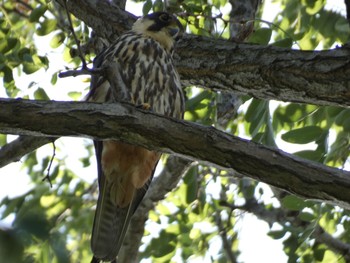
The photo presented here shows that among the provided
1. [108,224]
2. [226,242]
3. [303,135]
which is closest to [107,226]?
[108,224]

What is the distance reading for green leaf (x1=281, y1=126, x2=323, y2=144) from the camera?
287 cm

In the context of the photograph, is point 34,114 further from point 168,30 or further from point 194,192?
point 194,192

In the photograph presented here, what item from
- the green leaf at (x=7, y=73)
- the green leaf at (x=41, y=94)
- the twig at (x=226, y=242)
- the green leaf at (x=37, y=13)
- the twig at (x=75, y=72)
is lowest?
the twig at (x=226, y=242)

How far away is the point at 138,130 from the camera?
2098 mm

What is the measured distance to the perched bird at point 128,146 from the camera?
3.04 m

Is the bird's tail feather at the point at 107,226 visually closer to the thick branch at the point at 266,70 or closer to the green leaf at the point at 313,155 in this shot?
the thick branch at the point at 266,70

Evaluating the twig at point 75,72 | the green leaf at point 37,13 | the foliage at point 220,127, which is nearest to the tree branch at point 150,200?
the foliage at point 220,127

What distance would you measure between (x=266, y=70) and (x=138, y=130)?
0.66 metres

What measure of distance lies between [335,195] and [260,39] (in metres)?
1.35

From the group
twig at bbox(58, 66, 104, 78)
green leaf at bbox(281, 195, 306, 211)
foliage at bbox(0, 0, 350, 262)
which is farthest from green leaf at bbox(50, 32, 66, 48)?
green leaf at bbox(281, 195, 306, 211)

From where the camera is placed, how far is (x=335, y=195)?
192cm

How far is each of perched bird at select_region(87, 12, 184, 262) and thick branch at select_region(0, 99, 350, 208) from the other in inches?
32.0

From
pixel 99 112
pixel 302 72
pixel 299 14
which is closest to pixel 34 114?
pixel 99 112

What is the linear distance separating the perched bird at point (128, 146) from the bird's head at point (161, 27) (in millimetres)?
12
